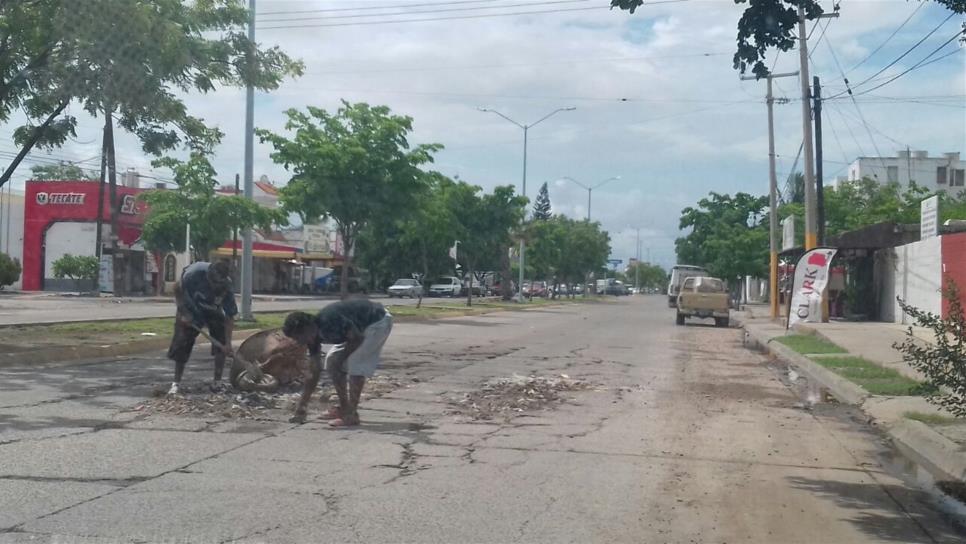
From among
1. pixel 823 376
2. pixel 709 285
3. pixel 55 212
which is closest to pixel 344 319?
pixel 823 376

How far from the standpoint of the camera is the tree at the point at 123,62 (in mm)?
16203

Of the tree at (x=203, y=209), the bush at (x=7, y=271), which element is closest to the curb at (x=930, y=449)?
the tree at (x=203, y=209)

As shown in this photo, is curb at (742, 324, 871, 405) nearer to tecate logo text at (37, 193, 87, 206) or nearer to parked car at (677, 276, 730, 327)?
parked car at (677, 276, 730, 327)

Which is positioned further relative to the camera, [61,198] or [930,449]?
[61,198]

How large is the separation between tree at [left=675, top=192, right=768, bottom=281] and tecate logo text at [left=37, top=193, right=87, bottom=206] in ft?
119

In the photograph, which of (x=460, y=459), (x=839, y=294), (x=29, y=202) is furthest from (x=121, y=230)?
(x=460, y=459)

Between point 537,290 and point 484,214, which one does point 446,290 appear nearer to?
point 537,290

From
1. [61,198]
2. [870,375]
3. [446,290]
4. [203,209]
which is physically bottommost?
[870,375]

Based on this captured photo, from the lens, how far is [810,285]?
30.5 metres

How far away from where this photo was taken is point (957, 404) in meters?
9.89

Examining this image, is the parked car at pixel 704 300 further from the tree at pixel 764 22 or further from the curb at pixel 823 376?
the tree at pixel 764 22

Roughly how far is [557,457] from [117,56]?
35.9 feet

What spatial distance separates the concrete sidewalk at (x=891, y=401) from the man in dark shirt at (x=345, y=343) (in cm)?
552

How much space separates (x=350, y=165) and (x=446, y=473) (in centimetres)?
2244
